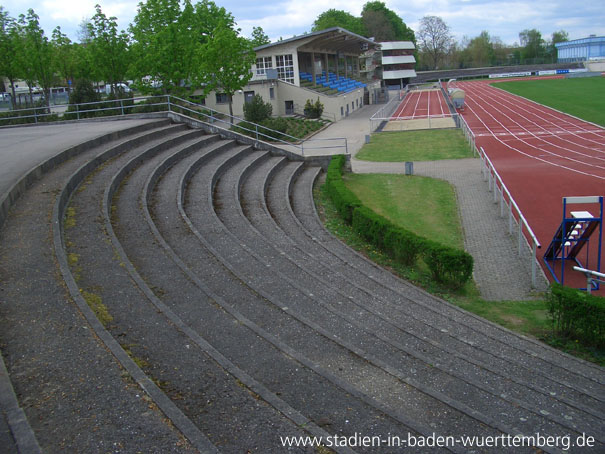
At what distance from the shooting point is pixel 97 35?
124 ft

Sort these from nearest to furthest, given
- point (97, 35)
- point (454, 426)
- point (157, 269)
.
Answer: point (454, 426)
point (157, 269)
point (97, 35)

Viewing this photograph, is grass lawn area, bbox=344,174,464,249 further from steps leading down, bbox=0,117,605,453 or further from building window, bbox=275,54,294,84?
building window, bbox=275,54,294,84

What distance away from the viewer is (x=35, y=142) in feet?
60.4

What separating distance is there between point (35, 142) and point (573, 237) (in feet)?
55.3

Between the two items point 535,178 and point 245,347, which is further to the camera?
point 535,178

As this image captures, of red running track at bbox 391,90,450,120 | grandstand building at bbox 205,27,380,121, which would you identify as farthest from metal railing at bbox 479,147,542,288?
red running track at bbox 391,90,450,120

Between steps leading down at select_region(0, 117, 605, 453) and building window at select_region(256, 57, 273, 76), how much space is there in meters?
41.5

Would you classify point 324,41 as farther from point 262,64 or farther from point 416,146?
point 416,146

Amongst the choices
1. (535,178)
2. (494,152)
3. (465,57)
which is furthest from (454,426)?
(465,57)

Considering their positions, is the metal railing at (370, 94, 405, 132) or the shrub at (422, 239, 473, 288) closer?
the shrub at (422, 239, 473, 288)

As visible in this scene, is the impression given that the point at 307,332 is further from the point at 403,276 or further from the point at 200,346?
the point at 403,276

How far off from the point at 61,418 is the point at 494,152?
28380 mm

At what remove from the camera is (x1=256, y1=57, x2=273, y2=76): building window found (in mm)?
51853

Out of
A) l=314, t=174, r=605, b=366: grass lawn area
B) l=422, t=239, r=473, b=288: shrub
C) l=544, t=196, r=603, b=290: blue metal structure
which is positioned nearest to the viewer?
l=314, t=174, r=605, b=366: grass lawn area
